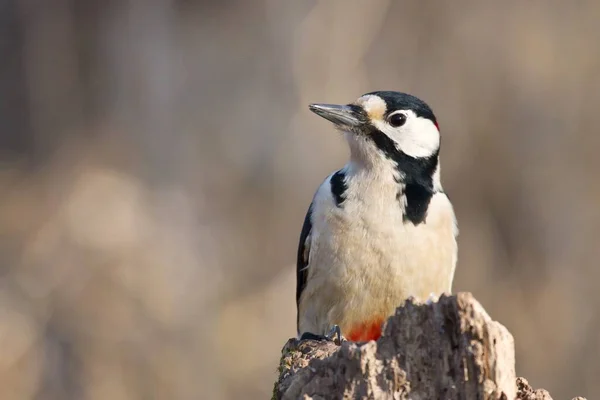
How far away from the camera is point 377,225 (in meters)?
4.16

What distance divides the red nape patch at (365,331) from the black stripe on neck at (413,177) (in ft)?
1.36

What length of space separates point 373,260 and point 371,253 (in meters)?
0.03

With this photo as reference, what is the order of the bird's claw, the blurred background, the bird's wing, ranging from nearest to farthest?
the bird's claw
the bird's wing
the blurred background

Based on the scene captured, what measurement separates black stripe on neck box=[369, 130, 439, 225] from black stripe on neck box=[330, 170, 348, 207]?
19 centimetres

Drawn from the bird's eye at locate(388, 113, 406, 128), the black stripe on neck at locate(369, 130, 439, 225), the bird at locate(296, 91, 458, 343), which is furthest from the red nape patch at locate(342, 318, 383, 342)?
the bird's eye at locate(388, 113, 406, 128)

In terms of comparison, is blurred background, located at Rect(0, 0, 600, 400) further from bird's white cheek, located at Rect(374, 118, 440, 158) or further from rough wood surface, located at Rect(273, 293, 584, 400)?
rough wood surface, located at Rect(273, 293, 584, 400)

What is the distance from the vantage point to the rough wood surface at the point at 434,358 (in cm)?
273

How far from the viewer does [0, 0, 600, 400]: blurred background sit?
7.82 m

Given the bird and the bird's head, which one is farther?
the bird's head

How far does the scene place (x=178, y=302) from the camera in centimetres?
822

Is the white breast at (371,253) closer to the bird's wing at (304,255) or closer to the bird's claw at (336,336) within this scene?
the bird's wing at (304,255)

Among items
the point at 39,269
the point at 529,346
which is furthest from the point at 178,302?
the point at 529,346

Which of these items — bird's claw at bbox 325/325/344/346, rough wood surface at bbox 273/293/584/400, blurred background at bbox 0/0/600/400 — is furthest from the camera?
blurred background at bbox 0/0/600/400

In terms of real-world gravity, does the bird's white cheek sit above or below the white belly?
above
